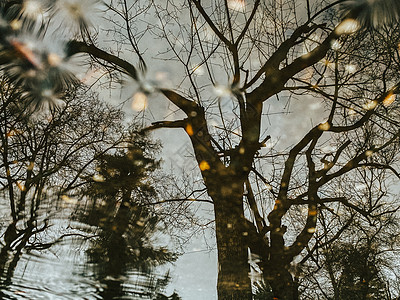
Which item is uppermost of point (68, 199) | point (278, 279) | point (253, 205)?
point (253, 205)

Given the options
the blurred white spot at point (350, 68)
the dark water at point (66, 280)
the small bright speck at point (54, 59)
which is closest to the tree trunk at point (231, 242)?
the dark water at point (66, 280)

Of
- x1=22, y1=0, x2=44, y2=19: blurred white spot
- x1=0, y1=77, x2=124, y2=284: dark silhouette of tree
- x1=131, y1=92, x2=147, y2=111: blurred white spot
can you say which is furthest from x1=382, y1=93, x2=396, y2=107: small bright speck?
x1=22, y1=0, x2=44, y2=19: blurred white spot

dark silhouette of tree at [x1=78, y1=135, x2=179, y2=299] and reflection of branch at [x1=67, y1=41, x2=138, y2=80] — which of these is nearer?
dark silhouette of tree at [x1=78, y1=135, x2=179, y2=299]

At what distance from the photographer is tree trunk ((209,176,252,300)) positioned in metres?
1.31

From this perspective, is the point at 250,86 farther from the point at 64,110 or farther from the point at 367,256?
the point at 367,256

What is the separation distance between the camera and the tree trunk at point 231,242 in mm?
1310

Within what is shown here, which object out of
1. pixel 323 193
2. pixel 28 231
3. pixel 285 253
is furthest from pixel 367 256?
pixel 28 231

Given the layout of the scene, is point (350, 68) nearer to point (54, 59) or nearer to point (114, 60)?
point (114, 60)

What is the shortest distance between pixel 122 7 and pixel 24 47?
118 cm

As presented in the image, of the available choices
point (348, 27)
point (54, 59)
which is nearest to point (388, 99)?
point (348, 27)

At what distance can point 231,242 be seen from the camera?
1.52 meters

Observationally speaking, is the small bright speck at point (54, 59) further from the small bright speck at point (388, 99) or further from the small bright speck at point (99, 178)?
the small bright speck at point (388, 99)

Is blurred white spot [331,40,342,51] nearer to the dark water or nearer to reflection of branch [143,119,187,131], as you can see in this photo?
reflection of branch [143,119,187,131]

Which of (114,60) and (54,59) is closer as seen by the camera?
(54,59)
